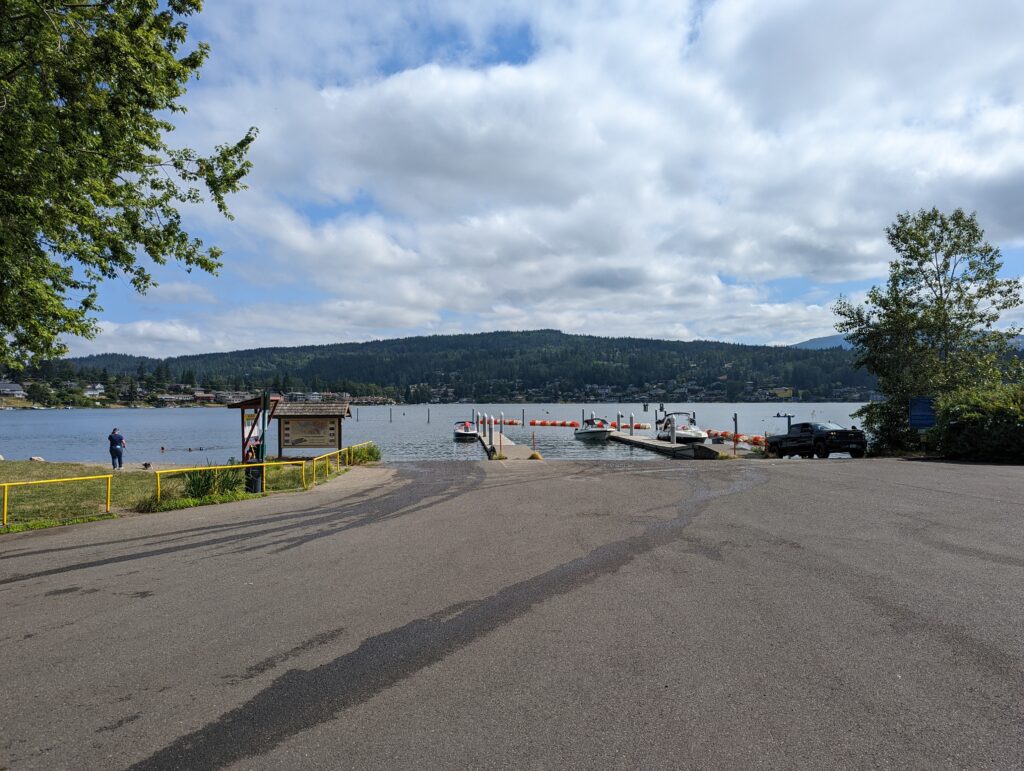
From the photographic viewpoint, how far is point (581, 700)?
408cm

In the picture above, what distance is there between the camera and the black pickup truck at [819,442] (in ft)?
90.6

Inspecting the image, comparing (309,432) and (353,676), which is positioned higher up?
(309,432)

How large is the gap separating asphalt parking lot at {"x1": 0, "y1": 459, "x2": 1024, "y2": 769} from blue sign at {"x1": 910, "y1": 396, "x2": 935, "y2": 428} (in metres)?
18.1

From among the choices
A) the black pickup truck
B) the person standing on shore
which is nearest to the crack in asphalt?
the black pickup truck

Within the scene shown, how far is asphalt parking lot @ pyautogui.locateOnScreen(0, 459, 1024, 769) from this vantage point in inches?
141

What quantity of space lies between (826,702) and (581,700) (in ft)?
5.24

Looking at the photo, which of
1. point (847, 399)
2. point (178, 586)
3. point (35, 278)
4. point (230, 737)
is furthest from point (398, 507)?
point (847, 399)

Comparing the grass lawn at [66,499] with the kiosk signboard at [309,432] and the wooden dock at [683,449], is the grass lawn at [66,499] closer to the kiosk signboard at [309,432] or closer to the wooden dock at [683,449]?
the kiosk signboard at [309,432]

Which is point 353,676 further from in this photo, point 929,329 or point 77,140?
point 929,329

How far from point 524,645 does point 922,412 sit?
2755cm

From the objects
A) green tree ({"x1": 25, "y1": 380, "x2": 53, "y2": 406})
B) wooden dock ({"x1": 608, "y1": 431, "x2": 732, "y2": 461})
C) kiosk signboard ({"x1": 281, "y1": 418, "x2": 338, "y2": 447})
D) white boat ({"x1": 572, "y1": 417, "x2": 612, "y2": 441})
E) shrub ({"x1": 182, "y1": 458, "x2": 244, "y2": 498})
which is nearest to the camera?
shrub ({"x1": 182, "y1": 458, "x2": 244, "y2": 498})

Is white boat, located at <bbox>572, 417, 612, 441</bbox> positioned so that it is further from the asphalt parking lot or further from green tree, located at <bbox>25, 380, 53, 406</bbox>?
green tree, located at <bbox>25, 380, 53, 406</bbox>

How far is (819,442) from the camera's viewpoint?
1109 inches

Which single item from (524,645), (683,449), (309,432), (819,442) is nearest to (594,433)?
(683,449)
